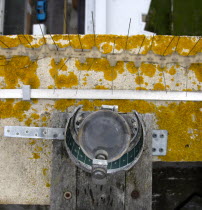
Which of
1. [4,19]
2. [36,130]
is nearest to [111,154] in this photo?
[36,130]

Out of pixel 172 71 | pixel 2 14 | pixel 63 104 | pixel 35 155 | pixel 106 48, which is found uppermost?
pixel 2 14

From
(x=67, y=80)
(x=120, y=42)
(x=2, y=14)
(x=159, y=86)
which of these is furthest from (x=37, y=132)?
(x=2, y=14)

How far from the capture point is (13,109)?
905cm

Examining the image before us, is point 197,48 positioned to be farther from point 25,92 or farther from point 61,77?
point 25,92

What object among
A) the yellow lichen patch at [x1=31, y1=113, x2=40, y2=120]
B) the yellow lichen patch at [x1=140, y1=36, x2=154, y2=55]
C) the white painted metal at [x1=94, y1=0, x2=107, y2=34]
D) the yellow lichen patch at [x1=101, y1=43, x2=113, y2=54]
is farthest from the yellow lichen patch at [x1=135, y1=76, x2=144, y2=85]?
the yellow lichen patch at [x1=31, y1=113, x2=40, y2=120]

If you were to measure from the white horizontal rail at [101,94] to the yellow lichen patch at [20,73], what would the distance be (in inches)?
11.6

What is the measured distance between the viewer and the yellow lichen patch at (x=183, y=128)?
9000 mm

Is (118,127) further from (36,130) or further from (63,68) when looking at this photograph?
(63,68)

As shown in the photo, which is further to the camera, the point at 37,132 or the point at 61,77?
the point at 61,77

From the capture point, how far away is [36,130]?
7.25 meters

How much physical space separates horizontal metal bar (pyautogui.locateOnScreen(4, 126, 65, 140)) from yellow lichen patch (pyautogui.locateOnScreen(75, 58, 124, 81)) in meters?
2.90

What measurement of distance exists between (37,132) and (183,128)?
504 centimetres

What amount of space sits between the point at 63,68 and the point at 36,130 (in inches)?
109

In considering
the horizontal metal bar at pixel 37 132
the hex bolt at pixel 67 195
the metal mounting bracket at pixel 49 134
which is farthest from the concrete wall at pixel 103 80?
the hex bolt at pixel 67 195
